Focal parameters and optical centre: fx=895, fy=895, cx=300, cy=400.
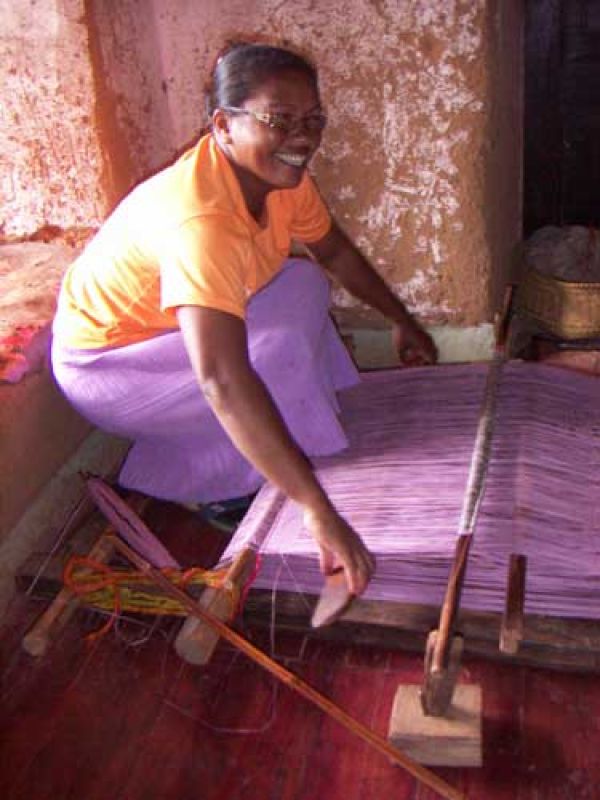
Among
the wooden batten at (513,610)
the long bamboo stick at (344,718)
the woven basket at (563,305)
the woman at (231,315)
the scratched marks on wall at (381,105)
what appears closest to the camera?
the long bamboo stick at (344,718)

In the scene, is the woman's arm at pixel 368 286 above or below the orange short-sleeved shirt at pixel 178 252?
below

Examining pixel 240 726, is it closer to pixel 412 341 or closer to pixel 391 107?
pixel 412 341

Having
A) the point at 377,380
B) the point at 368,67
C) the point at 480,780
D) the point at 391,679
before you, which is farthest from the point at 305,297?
the point at 480,780

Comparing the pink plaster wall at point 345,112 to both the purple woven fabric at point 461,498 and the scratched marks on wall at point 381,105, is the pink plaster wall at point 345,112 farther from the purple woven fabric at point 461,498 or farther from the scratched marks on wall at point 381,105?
the purple woven fabric at point 461,498

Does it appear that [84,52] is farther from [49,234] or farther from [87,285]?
[87,285]

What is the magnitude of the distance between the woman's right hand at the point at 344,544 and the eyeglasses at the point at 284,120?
0.79m

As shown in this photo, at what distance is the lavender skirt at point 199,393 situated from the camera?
86.4 inches

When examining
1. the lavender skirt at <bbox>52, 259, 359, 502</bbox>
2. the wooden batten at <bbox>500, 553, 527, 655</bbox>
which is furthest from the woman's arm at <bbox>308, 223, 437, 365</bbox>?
the wooden batten at <bbox>500, 553, 527, 655</bbox>

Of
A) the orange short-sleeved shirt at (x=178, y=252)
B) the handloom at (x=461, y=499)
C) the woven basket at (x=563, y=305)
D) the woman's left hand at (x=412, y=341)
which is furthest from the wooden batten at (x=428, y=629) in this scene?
the woven basket at (x=563, y=305)

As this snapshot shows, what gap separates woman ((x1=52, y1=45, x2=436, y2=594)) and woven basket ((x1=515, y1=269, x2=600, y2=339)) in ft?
2.11

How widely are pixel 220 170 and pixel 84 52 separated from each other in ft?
3.00

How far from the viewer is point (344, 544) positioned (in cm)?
175

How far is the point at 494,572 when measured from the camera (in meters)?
1.90

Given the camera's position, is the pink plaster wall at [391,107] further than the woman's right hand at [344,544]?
Yes
